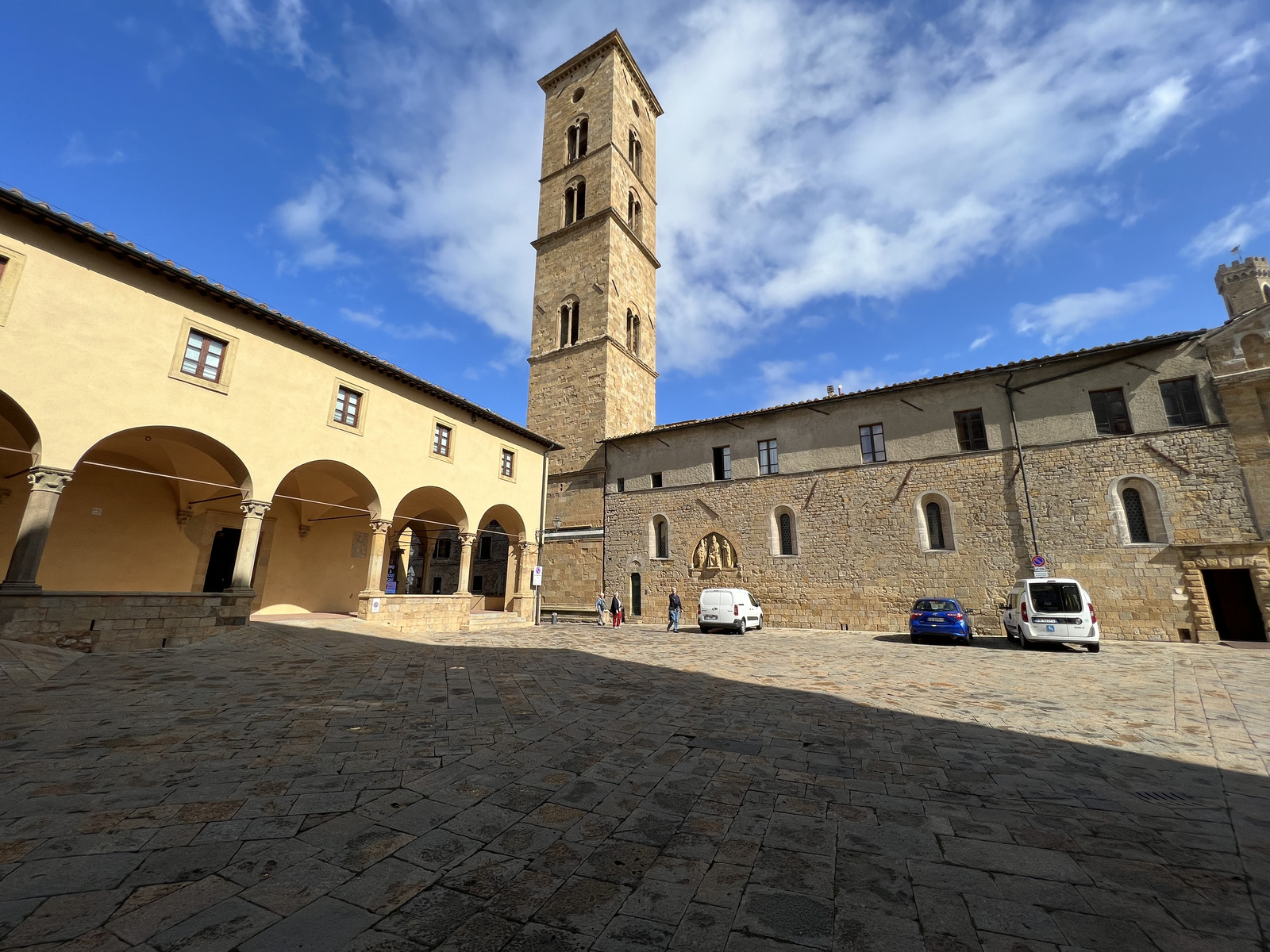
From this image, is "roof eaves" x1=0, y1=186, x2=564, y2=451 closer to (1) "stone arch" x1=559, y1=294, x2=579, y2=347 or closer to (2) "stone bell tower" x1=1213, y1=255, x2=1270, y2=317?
(1) "stone arch" x1=559, y1=294, x2=579, y2=347

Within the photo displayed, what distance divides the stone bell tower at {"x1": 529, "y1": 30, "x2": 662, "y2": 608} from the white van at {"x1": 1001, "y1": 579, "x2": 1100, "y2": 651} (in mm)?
16335

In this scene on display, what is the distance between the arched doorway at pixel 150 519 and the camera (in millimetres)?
12406

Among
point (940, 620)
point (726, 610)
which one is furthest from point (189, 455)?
point (940, 620)

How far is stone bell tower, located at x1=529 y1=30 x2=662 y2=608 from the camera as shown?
84.0 ft

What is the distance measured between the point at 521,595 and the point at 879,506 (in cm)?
1404

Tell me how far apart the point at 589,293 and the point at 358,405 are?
15636 millimetres

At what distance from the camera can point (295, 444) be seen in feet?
42.9

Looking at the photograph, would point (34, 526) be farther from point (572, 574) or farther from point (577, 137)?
point (577, 137)

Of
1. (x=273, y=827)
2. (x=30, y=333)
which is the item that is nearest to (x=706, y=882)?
(x=273, y=827)

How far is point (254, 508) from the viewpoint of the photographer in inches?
476

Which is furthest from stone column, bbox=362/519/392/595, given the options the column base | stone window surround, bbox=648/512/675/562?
stone window surround, bbox=648/512/675/562

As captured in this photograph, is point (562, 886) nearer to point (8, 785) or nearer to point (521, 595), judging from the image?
point (8, 785)

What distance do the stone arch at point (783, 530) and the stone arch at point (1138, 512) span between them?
31.0 ft

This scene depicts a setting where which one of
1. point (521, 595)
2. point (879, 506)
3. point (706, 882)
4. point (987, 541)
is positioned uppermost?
point (879, 506)
